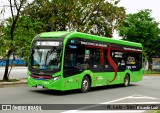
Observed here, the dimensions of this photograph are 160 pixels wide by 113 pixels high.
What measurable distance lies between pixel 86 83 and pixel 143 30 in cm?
3710

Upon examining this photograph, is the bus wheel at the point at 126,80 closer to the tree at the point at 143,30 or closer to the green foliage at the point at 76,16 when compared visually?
the green foliage at the point at 76,16

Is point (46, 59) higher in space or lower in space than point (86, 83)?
higher

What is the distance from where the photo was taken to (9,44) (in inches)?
805

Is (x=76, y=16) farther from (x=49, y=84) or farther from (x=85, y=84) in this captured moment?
(x=49, y=84)

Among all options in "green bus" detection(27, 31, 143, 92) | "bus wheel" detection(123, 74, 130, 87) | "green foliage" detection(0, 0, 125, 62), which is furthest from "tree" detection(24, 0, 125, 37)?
"green bus" detection(27, 31, 143, 92)

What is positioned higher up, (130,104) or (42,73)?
(42,73)

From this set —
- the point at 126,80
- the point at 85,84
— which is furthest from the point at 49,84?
the point at 126,80

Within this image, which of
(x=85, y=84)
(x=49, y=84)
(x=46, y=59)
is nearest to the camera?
(x=49, y=84)

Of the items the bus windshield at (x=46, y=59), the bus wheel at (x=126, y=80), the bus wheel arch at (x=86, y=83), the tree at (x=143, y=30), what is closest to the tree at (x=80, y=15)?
the bus wheel at (x=126, y=80)

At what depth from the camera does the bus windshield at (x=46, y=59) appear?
15445 millimetres

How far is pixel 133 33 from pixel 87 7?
2218cm

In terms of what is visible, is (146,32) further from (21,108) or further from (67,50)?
(21,108)

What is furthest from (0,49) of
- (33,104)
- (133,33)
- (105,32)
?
(133,33)

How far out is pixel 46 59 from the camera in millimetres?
15672
